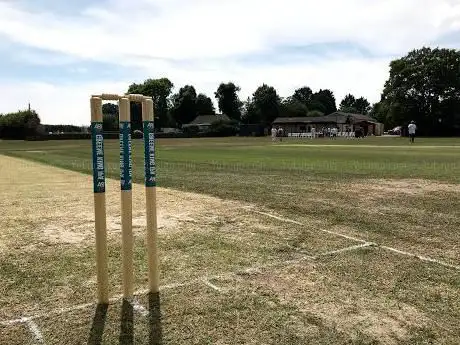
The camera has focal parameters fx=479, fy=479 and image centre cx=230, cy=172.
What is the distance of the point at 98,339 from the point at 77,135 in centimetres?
6881

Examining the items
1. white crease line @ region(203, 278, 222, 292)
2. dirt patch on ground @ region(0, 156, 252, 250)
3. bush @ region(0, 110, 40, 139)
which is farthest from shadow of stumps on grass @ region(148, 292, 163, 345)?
bush @ region(0, 110, 40, 139)

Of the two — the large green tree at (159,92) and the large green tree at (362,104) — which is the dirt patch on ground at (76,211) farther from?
the large green tree at (362,104)

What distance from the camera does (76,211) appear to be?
8.77m

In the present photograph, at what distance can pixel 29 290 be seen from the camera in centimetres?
464

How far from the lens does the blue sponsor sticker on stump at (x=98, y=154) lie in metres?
4.10

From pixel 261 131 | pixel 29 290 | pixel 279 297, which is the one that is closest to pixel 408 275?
pixel 279 297

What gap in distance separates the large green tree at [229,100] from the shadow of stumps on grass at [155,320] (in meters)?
108

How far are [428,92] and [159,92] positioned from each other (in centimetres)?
6109

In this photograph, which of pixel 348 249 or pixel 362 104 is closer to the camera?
pixel 348 249

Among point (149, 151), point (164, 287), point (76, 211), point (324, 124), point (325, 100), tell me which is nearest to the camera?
point (149, 151)

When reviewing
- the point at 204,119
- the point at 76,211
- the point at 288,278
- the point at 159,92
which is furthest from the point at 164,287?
the point at 159,92

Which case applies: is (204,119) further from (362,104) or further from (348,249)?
(348,249)

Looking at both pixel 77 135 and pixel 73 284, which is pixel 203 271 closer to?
pixel 73 284

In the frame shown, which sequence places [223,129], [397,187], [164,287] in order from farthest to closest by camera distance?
1. [223,129]
2. [397,187]
3. [164,287]
